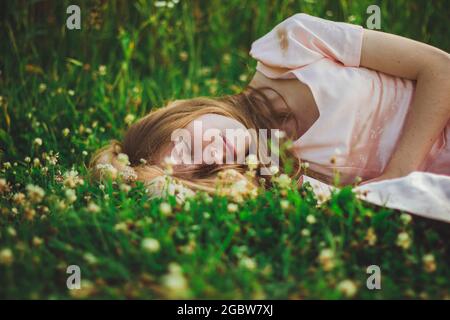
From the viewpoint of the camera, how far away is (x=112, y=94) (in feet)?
10.7

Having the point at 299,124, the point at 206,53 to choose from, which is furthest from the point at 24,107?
the point at 299,124

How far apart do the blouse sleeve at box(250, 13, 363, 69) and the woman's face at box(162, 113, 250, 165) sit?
39cm

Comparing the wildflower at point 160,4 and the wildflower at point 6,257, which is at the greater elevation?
the wildflower at point 160,4

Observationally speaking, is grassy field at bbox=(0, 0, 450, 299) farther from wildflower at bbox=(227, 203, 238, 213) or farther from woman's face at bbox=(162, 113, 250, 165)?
woman's face at bbox=(162, 113, 250, 165)

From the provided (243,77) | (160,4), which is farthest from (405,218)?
(160,4)

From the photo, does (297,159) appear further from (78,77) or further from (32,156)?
(78,77)

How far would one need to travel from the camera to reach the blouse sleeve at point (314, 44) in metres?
2.32

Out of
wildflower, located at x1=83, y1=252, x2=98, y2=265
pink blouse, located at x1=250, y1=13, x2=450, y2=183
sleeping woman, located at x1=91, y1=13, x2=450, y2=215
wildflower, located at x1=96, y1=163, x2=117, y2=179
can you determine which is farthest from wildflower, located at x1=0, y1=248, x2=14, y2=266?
pink blouse, located at x1=250, y1=13, x2=450, y2=183

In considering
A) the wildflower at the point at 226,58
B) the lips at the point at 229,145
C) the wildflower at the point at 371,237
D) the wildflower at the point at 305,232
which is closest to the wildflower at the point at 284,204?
the wildflower at the point at 305,232

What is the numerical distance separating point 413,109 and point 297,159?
0.49m

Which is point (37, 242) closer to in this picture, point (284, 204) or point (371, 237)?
point (284, 204)

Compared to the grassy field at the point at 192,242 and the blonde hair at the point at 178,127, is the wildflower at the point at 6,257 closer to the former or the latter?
the grassy field at the point at 192,242

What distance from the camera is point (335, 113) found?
2234 mm

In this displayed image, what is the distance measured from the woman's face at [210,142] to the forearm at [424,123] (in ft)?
1.88
